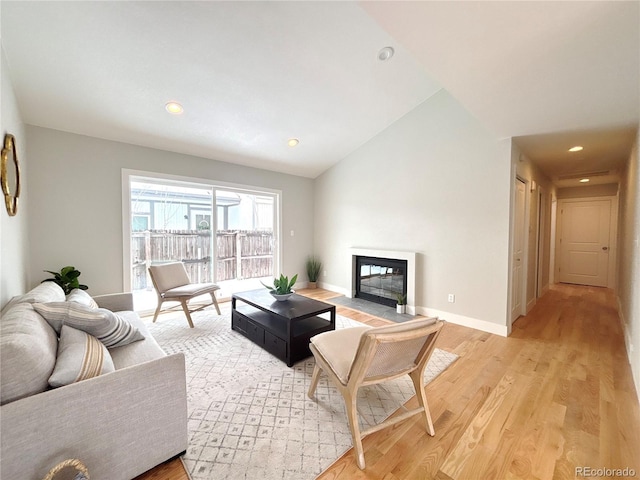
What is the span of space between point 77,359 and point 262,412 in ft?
3.59

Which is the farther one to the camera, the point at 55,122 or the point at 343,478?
the point at 55,122

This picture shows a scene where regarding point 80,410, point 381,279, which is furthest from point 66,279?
point 381,279

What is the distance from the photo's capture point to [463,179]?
3.30m

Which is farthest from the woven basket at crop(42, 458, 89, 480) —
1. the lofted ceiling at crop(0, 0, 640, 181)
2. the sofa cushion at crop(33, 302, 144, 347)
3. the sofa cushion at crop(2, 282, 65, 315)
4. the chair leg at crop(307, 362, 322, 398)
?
the lofted ceiling at crop(0, 0, 640, 181)

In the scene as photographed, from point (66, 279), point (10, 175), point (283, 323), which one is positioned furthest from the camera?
point (66, 279)

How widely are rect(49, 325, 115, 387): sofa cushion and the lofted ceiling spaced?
2.28 m

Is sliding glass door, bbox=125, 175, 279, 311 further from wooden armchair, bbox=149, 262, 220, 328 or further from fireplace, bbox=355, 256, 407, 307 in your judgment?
fireplace, bbox=355, 256, 407, 307

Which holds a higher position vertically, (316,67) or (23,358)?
(316,67)

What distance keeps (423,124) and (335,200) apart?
6.73 feet

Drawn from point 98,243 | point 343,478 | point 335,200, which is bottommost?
point 343,478

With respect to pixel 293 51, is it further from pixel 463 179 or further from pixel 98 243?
pixel 98 243

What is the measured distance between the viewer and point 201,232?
4180 mm

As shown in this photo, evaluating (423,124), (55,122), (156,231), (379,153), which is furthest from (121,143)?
(423,124)

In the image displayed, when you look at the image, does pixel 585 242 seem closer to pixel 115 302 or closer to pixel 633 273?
pixel 633 273
